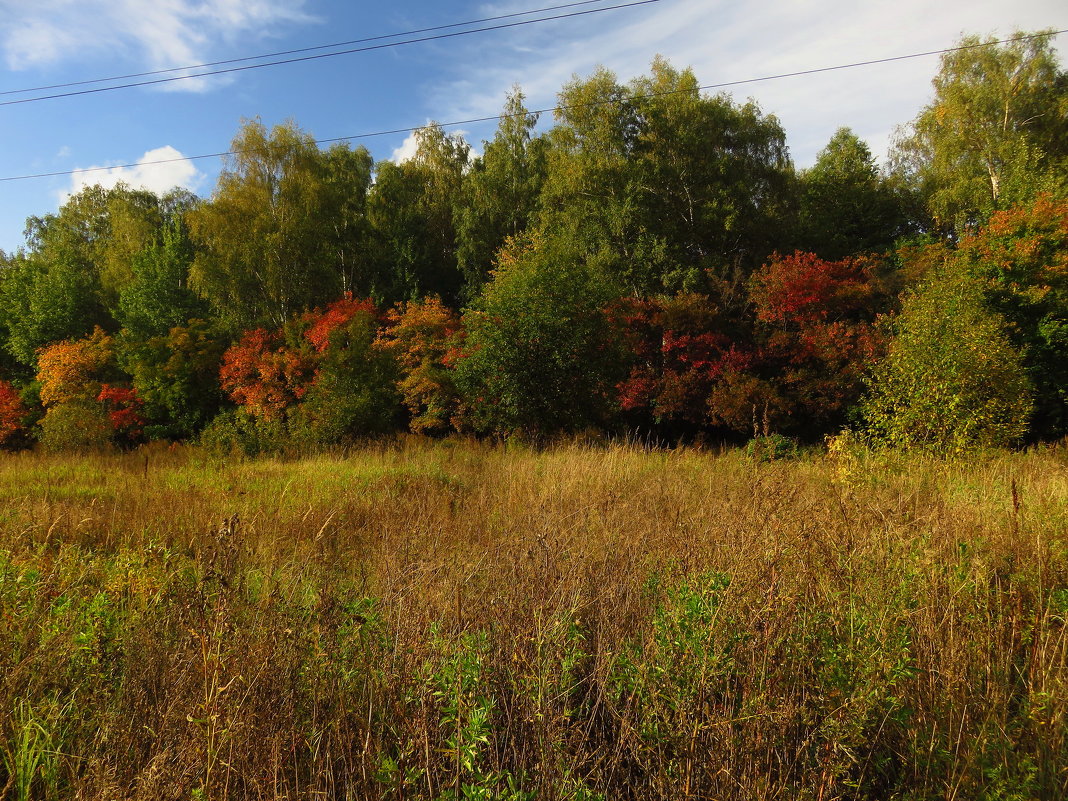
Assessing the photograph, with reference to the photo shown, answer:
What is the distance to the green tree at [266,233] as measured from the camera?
2277 centimetres

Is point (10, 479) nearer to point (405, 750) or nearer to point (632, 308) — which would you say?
point (405, 750)

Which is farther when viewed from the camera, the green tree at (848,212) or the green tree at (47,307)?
the green tree at (47,307)

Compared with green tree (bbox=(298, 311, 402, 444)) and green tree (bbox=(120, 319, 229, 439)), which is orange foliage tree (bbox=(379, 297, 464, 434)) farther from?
green tree (bbox=(120, 319, 229, 439))

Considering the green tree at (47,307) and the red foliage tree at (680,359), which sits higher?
the green tree at (47,307)

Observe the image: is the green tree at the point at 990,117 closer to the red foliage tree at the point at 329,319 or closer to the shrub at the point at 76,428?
the red foliage tree at the point at 329,319

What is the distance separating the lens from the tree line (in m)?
15.2

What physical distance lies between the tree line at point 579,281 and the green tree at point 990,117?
0.33 feet

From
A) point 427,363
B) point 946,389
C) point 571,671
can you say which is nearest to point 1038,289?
point 946,389

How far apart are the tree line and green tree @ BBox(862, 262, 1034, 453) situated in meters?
1.37

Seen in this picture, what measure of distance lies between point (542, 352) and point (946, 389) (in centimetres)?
787

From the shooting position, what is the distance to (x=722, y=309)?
20.7 m

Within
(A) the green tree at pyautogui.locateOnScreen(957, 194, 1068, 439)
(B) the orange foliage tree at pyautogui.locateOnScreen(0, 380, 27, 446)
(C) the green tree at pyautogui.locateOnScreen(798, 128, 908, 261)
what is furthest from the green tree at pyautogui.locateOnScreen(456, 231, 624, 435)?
(B) the orange foliage tree at pyautogui.locateOnScreen(0, 380, 27, 446)

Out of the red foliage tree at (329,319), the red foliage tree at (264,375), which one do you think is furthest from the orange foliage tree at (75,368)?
the red foliage tree at (329,319)

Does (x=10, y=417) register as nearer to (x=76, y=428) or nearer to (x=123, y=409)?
(x=123, y=409)
